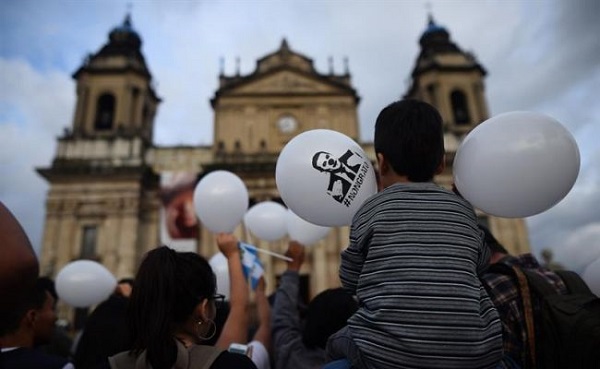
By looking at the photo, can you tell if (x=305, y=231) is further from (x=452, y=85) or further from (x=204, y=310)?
(x=452, y=85)

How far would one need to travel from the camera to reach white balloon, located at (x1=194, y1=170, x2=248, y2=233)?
15.1ft

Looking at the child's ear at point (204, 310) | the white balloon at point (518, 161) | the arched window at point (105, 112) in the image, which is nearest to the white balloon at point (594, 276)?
the white balloon at point (518, 161)

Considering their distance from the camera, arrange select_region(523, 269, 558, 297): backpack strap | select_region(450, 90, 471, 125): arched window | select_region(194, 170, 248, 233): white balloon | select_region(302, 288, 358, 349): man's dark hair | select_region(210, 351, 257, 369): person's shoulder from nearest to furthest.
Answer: select_region(210, 351, 257, 369): person's shoulder → select_region(523, 269, 558, 297): backpack strap → select_region(302, 288, 358, 349): man's dark hair → select_region(194, 170, 248, 233): white balloon → select_region(450, 90, 471, 125): arched window

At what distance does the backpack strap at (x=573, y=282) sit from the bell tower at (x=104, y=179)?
2096 cm

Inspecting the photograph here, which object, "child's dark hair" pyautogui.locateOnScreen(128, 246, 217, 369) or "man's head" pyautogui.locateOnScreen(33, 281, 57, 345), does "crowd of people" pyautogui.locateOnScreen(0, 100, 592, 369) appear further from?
"man's head" pyautogui.locateOnScreen(33, 281, 57, 345)

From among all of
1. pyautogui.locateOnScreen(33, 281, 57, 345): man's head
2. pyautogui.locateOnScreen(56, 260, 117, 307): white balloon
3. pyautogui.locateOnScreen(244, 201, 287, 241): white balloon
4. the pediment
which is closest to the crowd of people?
pyautogui.locateOnScreen(33, 281, 57, 345): man's head

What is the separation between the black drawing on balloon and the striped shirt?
62cm

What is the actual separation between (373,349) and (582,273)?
2513mm

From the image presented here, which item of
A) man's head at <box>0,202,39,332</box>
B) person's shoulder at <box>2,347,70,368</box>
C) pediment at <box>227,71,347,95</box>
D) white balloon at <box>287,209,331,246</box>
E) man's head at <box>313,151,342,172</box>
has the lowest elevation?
person's shoulder at <box>2,347,70,368</box>

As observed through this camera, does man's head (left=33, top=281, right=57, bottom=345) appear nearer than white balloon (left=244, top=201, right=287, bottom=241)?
Yes

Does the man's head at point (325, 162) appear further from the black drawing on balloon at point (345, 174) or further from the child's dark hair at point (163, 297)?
the child's dark hair at point (163, 297)

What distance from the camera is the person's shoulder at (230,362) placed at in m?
1.68

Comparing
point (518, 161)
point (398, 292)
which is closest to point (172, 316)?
point (398, 292)

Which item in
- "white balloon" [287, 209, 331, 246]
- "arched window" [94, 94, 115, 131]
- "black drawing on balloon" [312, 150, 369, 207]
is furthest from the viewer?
"arched window" [94, 94, 115, 131]
